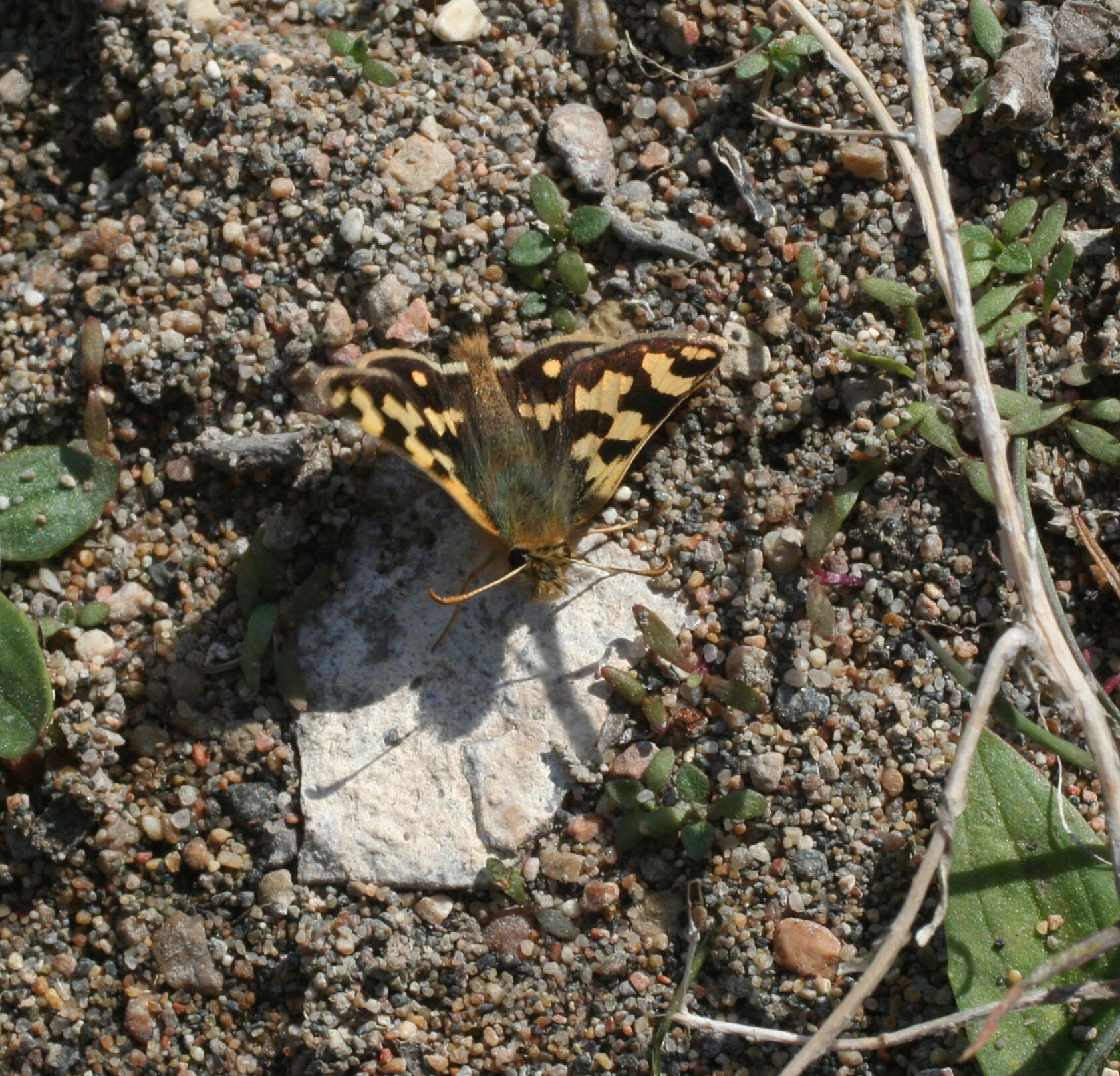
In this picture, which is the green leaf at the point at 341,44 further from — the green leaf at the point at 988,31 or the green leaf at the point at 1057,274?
the green leaf at the point at 1057,274

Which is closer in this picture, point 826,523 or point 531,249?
point 826,523

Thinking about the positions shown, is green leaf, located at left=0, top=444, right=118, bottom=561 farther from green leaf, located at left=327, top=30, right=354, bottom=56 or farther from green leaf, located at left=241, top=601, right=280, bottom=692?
green leaf, located at left=327, top=30, right=354, bottom=56

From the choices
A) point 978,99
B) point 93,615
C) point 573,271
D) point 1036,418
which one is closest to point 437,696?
point 93,615

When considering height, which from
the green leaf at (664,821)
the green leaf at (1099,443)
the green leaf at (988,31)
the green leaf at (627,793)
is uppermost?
the green leaf at (988,31)

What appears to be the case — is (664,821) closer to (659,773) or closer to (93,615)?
(659,773)

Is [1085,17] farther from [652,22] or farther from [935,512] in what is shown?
[935,512]

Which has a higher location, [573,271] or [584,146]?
[584,146]

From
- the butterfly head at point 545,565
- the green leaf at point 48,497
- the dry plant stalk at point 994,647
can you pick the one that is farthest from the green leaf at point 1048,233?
the green leaf at point 48,497
